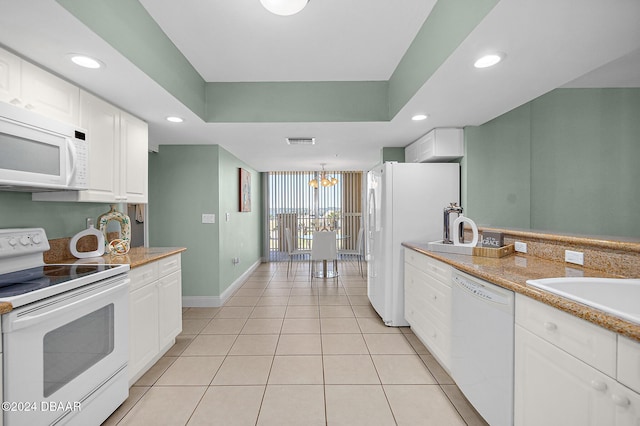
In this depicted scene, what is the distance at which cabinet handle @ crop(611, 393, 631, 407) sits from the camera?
89cm

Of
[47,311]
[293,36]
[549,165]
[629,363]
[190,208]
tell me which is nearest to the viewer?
[629,363]

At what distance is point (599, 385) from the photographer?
0.97 metres

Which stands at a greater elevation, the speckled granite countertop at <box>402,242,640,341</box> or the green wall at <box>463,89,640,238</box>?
the green wall at <box>463,89,640,238</box>

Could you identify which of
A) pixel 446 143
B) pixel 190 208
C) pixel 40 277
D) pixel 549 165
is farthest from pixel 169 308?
pixel 549 165

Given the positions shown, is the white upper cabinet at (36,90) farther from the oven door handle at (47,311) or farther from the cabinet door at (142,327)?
the cabinet door at (142,327)

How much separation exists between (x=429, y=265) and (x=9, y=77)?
2.98m

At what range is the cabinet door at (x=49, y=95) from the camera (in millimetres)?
1653

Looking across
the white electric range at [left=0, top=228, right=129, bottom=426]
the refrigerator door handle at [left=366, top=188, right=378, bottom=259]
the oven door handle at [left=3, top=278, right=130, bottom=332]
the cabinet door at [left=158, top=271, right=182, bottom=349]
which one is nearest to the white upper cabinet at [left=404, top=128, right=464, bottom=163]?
the refrigerator door handle at [left=366, top=188, right=378, bottom=259]

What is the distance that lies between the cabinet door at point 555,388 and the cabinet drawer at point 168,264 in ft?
8.26

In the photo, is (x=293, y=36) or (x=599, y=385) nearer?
(x=599, y=385)

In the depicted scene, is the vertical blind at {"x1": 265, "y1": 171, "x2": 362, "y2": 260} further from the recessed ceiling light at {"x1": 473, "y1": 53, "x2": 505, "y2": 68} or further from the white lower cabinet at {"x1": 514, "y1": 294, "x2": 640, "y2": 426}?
the white lower cabinet at {"x1": 514, "y1": 294, "x2": 640, "y2": 426}

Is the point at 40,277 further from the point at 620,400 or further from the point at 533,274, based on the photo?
the point at 533,274

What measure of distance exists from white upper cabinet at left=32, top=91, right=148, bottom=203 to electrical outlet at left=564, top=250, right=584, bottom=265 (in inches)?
128

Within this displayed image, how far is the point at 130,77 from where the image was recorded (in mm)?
1983
